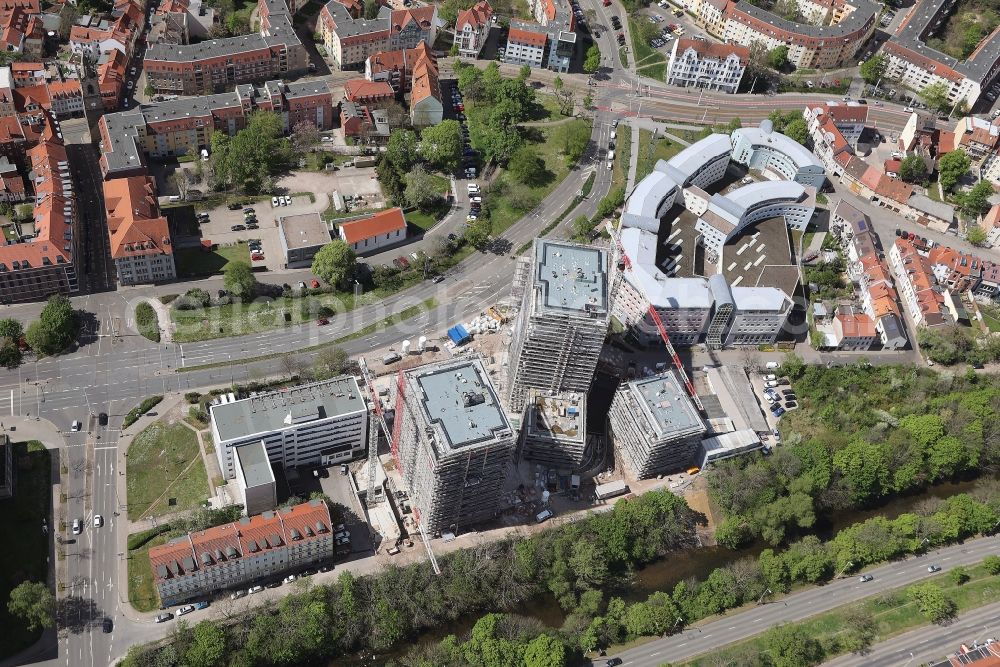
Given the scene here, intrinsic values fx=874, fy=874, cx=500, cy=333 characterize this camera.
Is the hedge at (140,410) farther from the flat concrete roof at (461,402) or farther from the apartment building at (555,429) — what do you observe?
the apartment building at (555,429)

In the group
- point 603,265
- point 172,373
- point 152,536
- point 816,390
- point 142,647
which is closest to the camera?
point 142,647

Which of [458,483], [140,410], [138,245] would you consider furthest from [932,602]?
[138,245]

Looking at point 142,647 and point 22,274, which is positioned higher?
point 22,274

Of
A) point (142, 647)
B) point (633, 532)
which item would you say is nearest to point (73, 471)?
point (142, 647)

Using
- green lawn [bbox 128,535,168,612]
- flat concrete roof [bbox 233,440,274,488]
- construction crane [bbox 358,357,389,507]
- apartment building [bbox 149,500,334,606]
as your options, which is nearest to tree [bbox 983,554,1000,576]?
construction crane [bbox 358,357,389,507]

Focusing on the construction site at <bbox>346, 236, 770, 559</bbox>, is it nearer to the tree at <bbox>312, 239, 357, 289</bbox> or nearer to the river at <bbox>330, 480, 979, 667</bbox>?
the river at <bbox>330, 480, 979, 667</bbox>

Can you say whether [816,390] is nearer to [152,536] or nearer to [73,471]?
[152,536]
